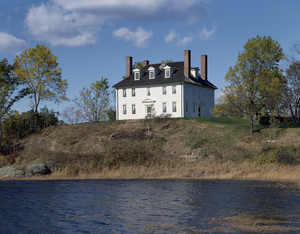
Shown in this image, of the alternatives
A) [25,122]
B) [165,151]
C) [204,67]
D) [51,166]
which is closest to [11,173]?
[51,166]

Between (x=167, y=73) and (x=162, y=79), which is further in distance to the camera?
(x=167, y=73)

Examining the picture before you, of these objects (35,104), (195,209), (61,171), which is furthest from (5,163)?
(195,209)

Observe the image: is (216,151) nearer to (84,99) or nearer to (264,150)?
(264,150)

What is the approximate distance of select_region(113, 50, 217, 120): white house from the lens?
236ft

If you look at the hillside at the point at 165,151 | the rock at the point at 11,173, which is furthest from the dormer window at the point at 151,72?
the rock at the point at 11,173

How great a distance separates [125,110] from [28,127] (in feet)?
56.6

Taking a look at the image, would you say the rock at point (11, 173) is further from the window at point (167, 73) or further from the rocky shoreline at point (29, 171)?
the window at point (167, 73)

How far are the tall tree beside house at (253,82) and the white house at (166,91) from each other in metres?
18.4

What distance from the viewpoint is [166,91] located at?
2884 inches

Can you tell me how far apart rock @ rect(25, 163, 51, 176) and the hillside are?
91cm

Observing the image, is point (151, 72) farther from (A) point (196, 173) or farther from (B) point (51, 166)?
(A) point (196, 173)

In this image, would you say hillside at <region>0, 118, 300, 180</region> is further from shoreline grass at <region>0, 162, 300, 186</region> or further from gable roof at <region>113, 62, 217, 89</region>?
gable roof at <region>113, 62, 217, 89</region>

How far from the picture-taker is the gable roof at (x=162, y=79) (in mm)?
72875

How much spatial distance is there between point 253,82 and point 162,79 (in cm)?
2400
